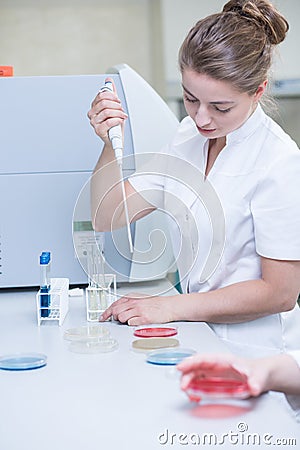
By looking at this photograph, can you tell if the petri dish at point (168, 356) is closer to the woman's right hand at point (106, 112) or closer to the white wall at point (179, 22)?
the woman's right hand at point (106, 112)

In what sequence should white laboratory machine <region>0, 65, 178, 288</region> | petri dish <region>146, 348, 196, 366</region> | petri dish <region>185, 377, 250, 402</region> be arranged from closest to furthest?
petri dish <region>185, 377, 250, 402</region> < petri dish <region>146, 348, 196, 366</region> < white laboratory machine <region>0, 65, 178, 288</region>

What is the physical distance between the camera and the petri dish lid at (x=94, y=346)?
3.33 ft

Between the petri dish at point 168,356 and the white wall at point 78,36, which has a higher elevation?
the white wall at point 78,36

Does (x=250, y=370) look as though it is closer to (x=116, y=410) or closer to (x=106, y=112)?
(x=116, y=410)

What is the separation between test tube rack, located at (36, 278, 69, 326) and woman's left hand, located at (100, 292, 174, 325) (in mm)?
69

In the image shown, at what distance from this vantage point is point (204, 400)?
729mm

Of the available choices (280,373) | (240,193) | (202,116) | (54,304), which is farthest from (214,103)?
(280,373)

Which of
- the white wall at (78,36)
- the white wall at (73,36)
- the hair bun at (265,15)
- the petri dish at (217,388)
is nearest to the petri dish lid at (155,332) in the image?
the petri dish at (217,388)

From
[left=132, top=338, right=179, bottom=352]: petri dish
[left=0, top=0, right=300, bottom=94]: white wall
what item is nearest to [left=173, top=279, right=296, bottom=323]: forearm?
[left=132, top=338, right=179, bottom=352]: petri dish

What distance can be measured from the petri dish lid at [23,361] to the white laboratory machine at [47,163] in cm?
53

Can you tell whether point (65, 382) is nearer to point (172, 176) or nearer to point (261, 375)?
point (261, 375)

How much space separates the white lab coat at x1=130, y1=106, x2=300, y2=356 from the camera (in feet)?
3.90

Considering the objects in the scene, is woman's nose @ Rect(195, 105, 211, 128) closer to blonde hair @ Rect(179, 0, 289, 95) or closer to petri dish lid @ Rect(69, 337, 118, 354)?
blonde hair @ Rect(179, 0, 289, 95)

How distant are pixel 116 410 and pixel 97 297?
46 centimetres
